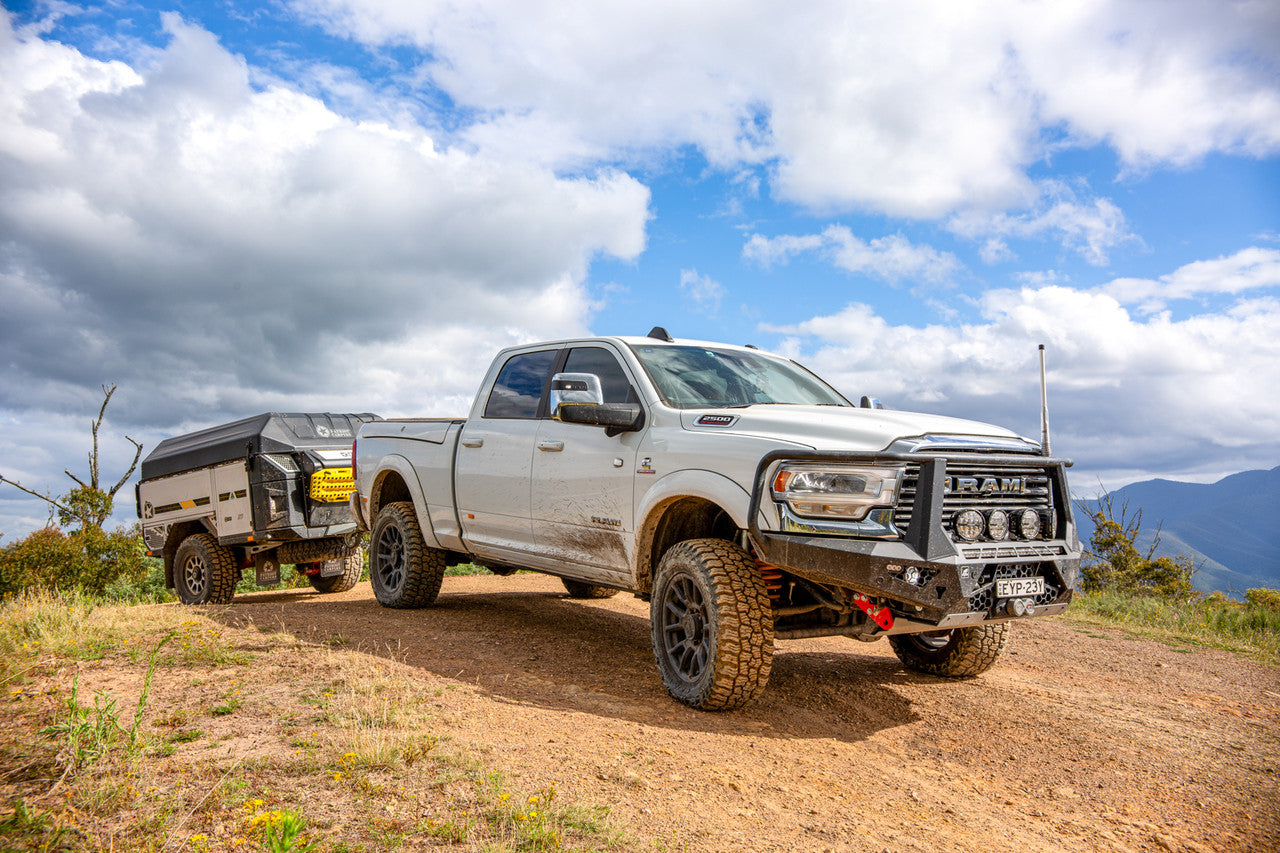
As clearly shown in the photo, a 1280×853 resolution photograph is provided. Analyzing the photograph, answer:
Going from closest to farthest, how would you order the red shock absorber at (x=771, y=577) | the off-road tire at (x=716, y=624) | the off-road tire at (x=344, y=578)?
1. the off-road tire at (x=716, y=624)
2. the red shock absorber at (x=771, y=577)
3. the off-road tire at (x=344, y=578)

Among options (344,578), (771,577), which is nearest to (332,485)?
(344,578)

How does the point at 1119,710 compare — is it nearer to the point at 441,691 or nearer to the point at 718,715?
the point at 718,715

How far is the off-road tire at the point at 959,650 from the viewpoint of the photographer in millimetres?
5785

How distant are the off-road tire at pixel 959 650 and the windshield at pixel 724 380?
1774mm

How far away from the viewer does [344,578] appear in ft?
37.6

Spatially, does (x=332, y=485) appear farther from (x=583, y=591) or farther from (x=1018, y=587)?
(x=1018, y=587)

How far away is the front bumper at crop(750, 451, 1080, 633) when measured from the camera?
4.08 metres

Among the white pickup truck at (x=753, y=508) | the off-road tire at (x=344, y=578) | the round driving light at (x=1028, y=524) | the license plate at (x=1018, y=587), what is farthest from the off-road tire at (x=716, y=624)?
the off-road tire at (x=344, y=578)

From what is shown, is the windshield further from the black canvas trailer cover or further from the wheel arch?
the black canvas trailer cover

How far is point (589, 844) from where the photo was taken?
2906mm

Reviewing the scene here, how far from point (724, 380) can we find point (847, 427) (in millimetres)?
1366

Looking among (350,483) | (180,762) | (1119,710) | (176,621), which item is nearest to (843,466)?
(1119,710)

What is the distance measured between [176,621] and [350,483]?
3057 millimetres

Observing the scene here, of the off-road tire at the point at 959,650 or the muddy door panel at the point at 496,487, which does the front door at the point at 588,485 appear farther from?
the off-road tire at the point at 959,650
